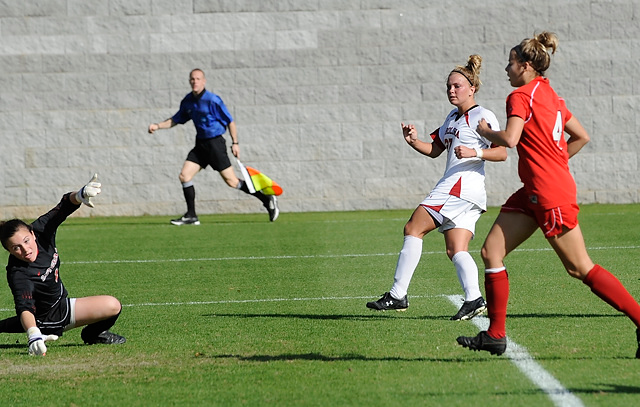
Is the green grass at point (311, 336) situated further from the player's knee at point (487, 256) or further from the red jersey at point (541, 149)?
the red jersey at point (541, 149)

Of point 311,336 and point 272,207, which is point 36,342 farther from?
point 272,207

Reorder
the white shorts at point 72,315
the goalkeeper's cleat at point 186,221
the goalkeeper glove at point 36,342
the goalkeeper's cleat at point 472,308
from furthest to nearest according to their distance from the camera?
the goalkeeper's cleat at point 186,221 → the goalkeeper's cleat at point 472,308 → the white shorts at point 72,315 → the goalkeeper glove at point 36,342

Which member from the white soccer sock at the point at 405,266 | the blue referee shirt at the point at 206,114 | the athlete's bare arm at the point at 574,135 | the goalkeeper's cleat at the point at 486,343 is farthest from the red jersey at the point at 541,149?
the blue referee shirt at the point at 206,114

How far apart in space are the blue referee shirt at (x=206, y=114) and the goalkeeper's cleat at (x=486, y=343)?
9623 mm

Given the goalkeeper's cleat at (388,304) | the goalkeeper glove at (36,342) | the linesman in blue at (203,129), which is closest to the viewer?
the goalkeeper glove at (36,342)

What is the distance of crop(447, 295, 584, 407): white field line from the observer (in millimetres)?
4484

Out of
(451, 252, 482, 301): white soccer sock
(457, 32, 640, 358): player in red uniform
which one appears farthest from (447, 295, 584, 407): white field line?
(451, 252, 482, 301): white soccer sock

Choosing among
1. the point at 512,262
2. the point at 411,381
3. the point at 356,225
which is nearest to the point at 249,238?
the point at 356,225

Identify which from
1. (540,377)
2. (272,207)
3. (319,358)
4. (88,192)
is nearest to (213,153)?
(272,207)

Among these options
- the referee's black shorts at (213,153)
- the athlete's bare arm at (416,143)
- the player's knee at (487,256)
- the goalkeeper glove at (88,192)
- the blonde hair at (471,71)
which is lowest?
the player's knee at (487,256)

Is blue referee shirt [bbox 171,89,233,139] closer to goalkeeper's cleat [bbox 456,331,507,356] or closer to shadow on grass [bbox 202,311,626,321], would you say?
shadow on grass [bbox 202,311,626,321]

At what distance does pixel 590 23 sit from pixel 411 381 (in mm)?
13081

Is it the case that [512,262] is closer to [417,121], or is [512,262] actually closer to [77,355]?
[77,355]

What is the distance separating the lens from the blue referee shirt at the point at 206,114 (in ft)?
47.9
